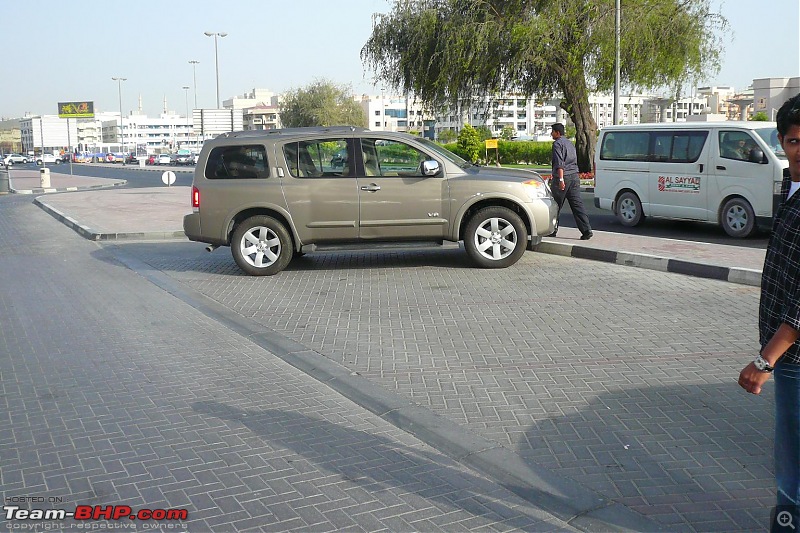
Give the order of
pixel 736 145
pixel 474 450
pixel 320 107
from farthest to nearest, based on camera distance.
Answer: pixel 320 107
pixel 736 145
pixel 474 450

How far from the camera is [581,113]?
104 ft

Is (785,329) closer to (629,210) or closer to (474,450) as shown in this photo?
(474,450)

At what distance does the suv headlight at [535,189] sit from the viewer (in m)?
11.6

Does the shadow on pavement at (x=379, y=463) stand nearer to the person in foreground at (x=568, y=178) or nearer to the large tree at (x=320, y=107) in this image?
the person in foreground at (x=568, y=178)

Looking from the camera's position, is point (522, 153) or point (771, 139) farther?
point (522, 153)

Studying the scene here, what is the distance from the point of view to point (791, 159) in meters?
3.10

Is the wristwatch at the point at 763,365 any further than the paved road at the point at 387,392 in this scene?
No

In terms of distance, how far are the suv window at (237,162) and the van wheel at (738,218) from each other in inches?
300

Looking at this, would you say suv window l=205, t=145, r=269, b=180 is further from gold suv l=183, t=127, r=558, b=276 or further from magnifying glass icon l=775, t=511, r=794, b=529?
magnifying glass icon l=775, t=511, r=794, b=529

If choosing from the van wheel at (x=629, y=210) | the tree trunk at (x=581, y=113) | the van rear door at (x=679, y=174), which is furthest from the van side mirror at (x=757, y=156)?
the tree trunk at (x=581, y=113)

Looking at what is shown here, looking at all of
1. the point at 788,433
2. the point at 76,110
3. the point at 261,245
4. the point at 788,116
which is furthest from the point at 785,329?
the point at 76,110

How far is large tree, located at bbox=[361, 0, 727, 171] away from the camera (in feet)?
95.2
